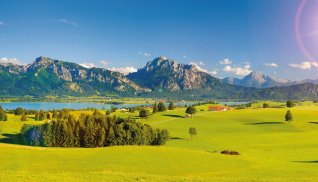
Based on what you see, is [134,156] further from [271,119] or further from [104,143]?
[271,119]

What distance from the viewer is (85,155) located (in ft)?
208

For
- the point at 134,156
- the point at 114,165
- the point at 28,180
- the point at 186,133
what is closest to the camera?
the point at 28,180

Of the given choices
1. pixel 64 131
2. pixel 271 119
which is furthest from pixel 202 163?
pixel 271 119

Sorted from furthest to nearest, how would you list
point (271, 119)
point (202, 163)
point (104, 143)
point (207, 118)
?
point (207, 118) < point (271, 119) < point (104, 143) < point (202, 163)

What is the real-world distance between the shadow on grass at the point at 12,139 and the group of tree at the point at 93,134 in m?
4.50

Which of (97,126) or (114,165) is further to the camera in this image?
(97,126)

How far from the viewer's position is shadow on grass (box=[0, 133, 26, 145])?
114 metres

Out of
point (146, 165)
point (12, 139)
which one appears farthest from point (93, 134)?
point (146, 165)

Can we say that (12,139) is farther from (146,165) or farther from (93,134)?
(146,165)

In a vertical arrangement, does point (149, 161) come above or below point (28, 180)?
below

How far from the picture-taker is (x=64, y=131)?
10894 cm

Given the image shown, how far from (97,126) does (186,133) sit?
48463 millimetres

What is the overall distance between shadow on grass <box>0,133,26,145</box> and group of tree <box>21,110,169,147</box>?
4.50 metres

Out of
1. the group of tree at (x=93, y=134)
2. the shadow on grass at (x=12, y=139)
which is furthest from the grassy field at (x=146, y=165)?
the shadow on grass at (x=12, y=139)
